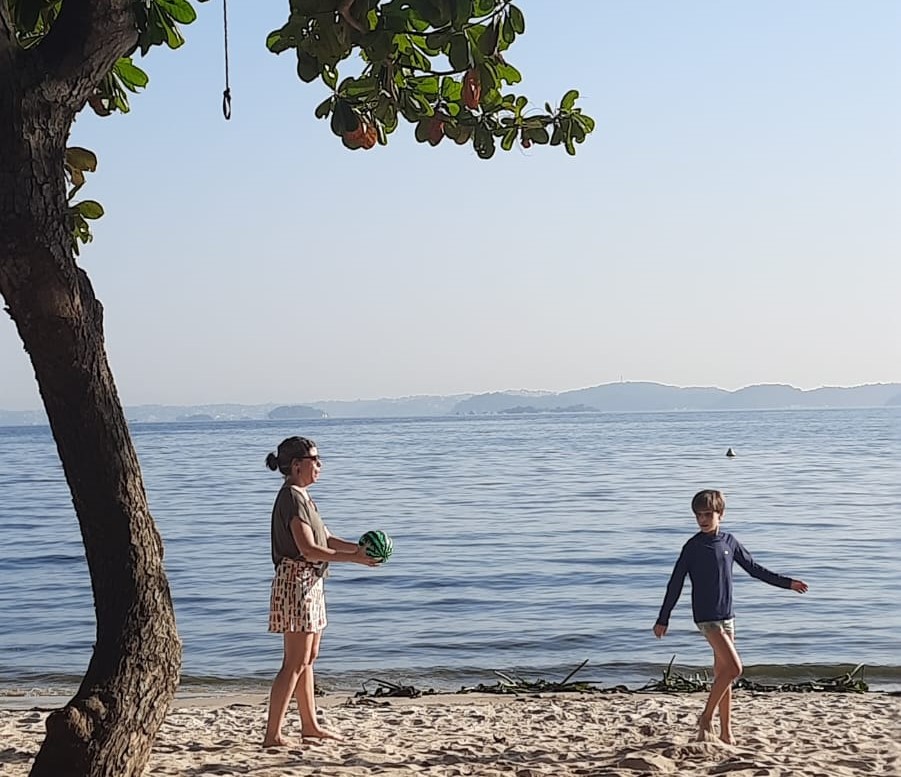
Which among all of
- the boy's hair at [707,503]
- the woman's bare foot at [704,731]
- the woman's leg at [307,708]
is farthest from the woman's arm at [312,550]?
the woman's bare foot at [704,731]

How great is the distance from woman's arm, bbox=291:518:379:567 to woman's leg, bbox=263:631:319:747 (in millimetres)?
419

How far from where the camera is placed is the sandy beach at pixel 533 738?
630 centimetres

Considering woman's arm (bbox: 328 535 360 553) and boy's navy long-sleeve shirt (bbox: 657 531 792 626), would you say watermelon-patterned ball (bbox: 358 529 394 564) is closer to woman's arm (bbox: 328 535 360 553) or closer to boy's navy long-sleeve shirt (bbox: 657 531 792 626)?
woman's arm (bbox: 328 535 360 553)

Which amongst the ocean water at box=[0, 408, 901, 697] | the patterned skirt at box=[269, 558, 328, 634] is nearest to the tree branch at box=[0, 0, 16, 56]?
the patterned skirt at box=[269, 558, 328, 634]

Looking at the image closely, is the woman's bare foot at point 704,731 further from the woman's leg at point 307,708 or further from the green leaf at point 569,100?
the green leaf at point 569,100

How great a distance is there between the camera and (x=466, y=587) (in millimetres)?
15891

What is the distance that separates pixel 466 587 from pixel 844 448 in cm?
4761

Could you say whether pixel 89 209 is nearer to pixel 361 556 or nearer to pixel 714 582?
pixel 361 556

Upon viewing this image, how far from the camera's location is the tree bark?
14.4 feet

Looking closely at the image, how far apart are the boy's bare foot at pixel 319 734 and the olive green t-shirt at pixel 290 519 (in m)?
1.02

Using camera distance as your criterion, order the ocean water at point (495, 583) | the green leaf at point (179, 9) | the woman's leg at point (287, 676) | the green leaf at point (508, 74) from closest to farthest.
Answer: the green leaf at point (179, 9) < the green leaf at point (508, 74) < the woman's leg at point (287, 676) < the ocean water at point (495, 583)

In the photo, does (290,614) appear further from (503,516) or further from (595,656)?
(503,516)

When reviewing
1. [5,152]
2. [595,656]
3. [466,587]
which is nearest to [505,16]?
Answer: [5,152]

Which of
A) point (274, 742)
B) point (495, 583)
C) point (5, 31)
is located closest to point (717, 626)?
point (274, 742)
